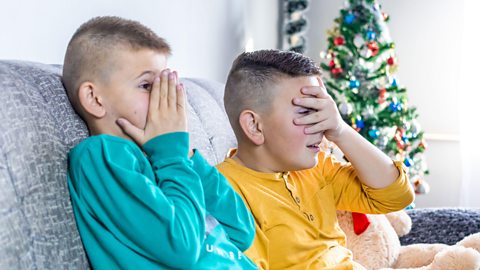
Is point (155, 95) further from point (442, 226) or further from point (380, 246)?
point (442, 226)

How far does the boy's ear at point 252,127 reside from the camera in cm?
162

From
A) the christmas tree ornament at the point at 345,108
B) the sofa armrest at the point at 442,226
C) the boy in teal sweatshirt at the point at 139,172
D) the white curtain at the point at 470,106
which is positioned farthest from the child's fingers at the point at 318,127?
the white curtain at the point at 470,106

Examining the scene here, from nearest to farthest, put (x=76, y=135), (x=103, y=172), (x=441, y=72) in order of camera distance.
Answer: (x=103, y=172) < (x=76, y=135) < (x=441, y=72)

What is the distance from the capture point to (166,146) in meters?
1.24

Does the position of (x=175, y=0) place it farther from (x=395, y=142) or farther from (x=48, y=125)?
(x=48, y=125)

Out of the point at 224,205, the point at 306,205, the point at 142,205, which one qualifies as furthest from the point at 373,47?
the point at 142,205

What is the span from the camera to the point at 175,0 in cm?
277

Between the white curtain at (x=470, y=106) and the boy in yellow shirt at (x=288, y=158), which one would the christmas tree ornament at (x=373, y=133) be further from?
the boy in yellow shirt at (x=288, y=158)

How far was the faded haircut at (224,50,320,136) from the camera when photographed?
160 cm

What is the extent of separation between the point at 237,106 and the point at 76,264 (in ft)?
2.01

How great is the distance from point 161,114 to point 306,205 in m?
0.54

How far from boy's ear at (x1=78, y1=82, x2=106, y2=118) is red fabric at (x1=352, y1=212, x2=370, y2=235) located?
3.24ft

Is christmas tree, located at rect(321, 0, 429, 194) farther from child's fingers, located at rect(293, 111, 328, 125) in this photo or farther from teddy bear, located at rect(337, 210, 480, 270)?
child's fingers, located at rect(293, 111, 328, 125)

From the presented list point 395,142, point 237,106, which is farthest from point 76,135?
point 395,142
